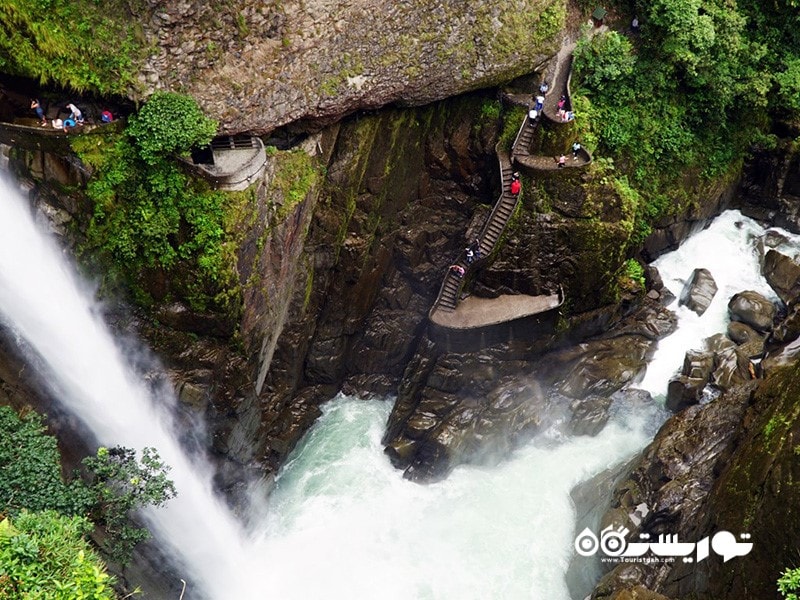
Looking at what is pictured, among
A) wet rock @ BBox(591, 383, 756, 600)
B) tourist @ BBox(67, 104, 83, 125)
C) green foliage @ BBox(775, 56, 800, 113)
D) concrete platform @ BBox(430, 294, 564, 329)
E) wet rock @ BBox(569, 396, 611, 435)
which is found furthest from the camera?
green foliage @ BBox(775, 56, 800, 113)

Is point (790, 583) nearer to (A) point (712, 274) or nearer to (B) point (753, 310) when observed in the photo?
(B) point (753, 310)

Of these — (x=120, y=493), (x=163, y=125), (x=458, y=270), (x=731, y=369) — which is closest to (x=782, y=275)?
(x=731, y=369)

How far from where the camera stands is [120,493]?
17.4 meters

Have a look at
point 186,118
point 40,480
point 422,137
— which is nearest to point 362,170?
point 422,137

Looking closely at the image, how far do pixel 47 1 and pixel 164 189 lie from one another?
524 centimetres

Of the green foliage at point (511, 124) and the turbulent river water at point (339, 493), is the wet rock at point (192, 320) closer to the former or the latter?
the turbulent river water at point (339, 493)

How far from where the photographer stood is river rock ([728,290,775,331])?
2622 cm

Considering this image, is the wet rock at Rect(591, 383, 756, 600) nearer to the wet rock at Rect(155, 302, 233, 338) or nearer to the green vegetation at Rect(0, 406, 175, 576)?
the green vegetation at Rect(0, 406, 175, 576)

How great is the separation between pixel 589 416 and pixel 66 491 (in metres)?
17.6

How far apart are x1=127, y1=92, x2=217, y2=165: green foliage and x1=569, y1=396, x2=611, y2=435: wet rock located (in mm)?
16639

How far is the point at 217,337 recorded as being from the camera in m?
20.7

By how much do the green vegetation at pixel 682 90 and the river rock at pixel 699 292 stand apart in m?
3.10

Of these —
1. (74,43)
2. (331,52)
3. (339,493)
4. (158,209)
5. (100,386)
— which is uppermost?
(74,43)

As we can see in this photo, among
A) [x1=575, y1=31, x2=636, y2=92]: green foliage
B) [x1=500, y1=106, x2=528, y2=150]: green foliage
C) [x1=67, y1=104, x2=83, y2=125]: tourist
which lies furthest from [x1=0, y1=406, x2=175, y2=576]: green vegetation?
[x1=575, y1=31, x2=636, y2=92]: green foliage
